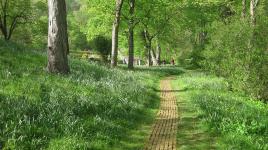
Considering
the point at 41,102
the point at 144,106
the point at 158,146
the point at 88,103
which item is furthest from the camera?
the point at 144,106

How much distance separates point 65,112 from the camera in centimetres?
1244

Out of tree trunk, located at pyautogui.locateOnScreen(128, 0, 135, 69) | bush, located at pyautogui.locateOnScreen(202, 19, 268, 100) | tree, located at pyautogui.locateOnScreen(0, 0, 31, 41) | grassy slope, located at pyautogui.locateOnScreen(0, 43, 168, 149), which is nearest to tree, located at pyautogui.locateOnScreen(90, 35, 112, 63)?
tree, located at pyautogui.locateOnScreen(0, 0, 31, 41)

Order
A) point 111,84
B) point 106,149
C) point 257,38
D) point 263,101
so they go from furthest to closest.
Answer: point 257,38 → point 263,101 → point 111,84 → point 106,149

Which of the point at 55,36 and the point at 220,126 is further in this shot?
the point at 55,36

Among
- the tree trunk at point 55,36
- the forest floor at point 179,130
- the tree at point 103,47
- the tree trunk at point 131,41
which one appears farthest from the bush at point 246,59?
the tree at point 103,47

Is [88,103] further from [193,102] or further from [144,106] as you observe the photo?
[193,102]

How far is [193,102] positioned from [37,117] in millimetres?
9220

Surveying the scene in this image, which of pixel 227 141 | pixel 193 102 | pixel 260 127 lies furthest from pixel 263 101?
pixel 227 141

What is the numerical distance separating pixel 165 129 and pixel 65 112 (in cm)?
355

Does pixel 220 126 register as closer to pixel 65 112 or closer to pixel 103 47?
pixel 65 112

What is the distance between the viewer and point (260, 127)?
13.4m

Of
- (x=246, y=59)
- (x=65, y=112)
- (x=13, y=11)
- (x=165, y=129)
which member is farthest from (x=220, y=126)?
(x=13, y=11)

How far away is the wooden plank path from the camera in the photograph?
38.6 feet

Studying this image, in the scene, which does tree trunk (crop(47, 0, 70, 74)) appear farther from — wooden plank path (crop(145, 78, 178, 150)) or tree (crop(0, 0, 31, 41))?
tree (crop(0, 0, 31, 41))
